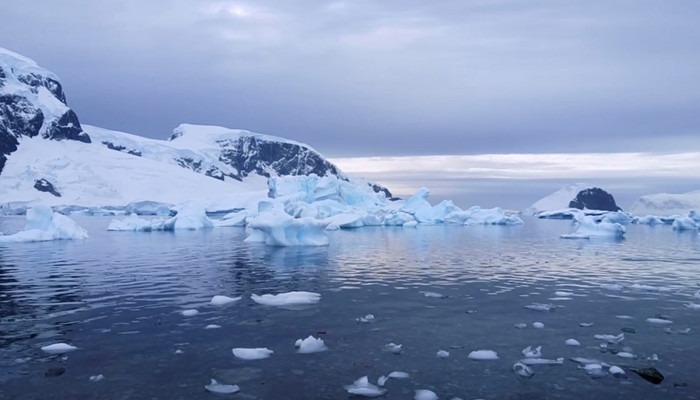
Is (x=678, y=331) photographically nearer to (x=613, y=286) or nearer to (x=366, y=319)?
(x=613, y=286)

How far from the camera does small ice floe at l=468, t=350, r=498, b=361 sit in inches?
372

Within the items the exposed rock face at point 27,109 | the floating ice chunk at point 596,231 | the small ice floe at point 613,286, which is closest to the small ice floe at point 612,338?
the small ice floe at point 613,286

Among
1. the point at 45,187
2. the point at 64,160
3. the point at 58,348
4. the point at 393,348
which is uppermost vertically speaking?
the point at 64,160

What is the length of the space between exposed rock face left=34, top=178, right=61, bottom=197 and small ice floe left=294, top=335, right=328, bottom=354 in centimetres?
12334

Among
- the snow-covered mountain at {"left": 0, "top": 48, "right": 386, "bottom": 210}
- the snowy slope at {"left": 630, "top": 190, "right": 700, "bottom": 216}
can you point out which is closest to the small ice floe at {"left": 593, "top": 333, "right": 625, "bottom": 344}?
the snow-covered mountain at {"left": 0, "top": 48, "right": 386, "bottom": 210}

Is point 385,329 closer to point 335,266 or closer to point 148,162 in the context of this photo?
point 335,266

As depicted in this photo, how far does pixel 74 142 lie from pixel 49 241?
407 feet

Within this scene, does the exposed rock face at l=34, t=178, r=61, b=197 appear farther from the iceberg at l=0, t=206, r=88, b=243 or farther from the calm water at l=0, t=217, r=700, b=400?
the calm water at l=0, t=217, r=700, b=400

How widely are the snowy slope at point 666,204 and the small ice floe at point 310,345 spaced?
440 ft

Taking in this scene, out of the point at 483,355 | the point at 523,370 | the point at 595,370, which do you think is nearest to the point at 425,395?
the point at 523,370

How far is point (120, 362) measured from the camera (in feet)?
30.1

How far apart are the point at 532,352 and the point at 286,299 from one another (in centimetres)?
672

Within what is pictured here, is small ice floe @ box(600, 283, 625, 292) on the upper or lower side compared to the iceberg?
lower

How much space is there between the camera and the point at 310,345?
392 inches
